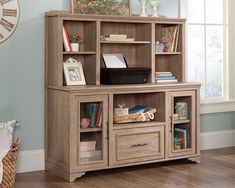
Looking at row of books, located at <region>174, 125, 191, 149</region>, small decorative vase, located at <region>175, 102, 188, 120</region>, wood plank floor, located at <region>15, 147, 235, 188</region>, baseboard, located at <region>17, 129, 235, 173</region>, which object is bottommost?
wood plank floor, located at <region>15, 147, 235, 188</region>

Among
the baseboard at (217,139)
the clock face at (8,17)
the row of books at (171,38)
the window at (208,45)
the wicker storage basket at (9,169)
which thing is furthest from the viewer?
the baseboard at (217,139)

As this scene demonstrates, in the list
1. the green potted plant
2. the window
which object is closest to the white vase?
the green potted plant

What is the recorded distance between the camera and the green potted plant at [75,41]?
4.57m

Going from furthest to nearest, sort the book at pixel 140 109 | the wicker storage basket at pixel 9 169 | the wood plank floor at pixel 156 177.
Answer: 1. the book at pixel 140 109
2. the wood plank floor at pixel 156 177
3. the wicker storage basket at pixel 9 169

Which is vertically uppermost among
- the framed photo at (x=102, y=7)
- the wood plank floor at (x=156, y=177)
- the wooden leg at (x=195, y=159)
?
the framed photo at (x=102, y=7)

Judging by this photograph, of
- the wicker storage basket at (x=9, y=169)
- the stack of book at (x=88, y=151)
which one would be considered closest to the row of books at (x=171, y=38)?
the stack of book at (x=88, y=151)

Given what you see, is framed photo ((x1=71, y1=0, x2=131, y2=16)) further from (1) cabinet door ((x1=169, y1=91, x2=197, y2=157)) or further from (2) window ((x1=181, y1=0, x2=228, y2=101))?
(1) cabinet door ((x1=169, y1=91, x2=197, y2=157))

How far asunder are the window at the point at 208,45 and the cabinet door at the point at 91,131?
1457 millimetres

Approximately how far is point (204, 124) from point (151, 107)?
0.94m

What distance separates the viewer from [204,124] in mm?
5609

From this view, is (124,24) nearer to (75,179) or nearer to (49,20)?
(49,20)

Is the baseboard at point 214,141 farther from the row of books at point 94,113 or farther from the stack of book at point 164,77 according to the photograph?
the stack of book at point 164,77

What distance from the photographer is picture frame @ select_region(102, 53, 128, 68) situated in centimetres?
479

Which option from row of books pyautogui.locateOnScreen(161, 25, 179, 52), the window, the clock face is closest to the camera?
the clock face
